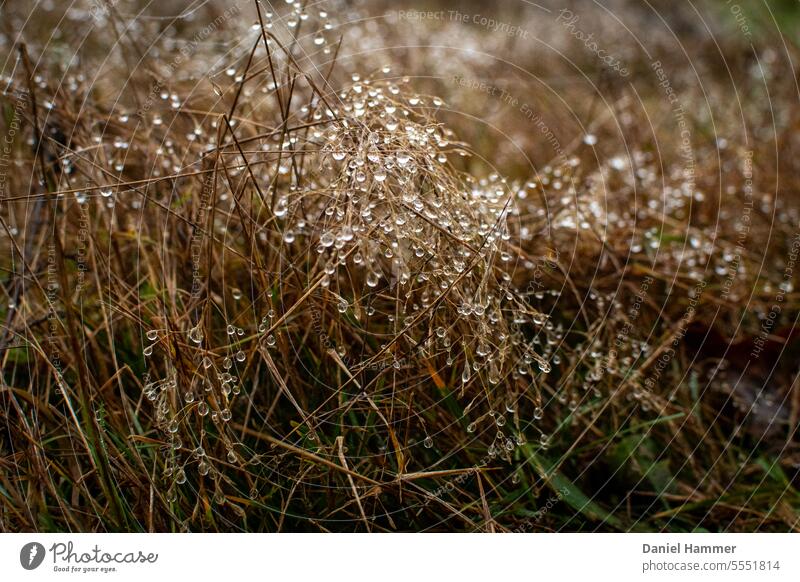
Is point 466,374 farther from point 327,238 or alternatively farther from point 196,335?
point 196,335

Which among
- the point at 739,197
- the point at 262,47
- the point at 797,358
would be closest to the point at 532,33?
the point at 739,197

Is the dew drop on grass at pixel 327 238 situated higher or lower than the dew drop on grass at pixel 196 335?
higher

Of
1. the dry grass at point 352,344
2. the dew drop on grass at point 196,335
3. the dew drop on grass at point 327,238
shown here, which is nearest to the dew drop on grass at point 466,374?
the dry grass at point 352,344

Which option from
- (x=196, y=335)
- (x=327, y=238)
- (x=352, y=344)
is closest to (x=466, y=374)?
(x=352, y=344)

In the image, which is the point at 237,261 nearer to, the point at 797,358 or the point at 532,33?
the point at 797,358

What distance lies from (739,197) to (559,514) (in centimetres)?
131

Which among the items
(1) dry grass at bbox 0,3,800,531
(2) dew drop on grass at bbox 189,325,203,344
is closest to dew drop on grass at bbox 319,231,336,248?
(1) dry grass at bbox 0,3,800,531

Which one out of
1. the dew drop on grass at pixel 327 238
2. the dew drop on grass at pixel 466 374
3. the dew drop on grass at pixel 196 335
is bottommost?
the dew drop on grass at pixel 466 374

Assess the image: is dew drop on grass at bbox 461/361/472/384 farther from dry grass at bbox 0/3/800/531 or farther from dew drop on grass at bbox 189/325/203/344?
dew drop on grass at bbox 189/325/203/344

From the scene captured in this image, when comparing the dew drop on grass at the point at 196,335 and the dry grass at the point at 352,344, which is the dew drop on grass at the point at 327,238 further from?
the dew drop on grass at the point at 196,335

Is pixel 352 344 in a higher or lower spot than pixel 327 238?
lower

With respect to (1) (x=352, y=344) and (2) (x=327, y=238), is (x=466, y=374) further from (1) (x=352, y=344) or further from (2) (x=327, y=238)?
(2) (x=327, y=238)

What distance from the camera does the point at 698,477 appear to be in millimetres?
1328

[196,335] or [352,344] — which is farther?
[352,344]
